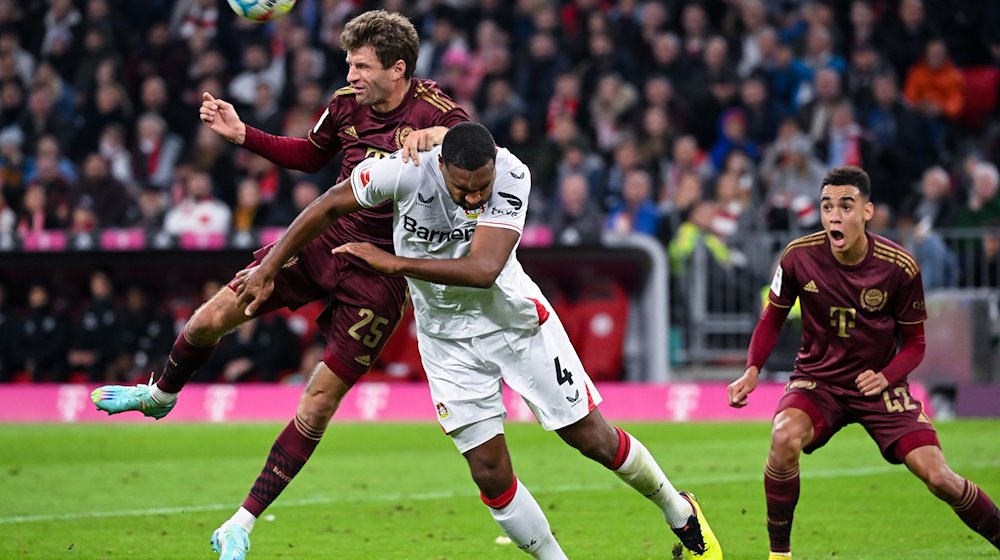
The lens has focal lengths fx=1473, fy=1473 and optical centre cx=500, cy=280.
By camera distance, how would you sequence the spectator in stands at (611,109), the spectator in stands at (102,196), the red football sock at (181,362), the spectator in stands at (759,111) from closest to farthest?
the red football sock at (181,362)
the spectator in stands at (759,111)
the spectator in stands at (102,196)
the spectator in stands at (611,109)

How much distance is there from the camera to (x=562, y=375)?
6.94 meters

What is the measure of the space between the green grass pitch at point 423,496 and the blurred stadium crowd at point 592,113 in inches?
120

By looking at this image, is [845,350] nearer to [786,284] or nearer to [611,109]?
[786,284]

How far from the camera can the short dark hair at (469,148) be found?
6395 millimetres

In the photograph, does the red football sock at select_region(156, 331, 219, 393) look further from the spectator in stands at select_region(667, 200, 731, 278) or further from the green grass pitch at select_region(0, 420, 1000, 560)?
the spectator in stands at select_region(667, 200, 731, 278)

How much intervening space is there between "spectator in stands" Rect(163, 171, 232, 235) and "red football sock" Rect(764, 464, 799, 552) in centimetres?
1168

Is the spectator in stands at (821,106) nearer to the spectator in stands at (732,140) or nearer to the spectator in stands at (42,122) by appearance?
the spectator in stands at (732,140)

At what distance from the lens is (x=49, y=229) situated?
1836 centimetres

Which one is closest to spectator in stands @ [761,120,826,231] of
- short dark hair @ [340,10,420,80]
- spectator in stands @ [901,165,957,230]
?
spectator in stands @ [901,165,957,230]

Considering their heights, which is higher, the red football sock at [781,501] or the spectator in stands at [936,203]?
the spectator in stands at [936,203]

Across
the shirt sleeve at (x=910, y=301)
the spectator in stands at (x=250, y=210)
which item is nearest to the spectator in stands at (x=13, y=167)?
the spectator in stands at (x=250, y=210)

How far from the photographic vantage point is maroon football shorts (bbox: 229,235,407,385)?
25.7 ft

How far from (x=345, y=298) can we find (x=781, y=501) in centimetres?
253

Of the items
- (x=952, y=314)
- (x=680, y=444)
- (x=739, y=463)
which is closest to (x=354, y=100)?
(x=739, y=463)
